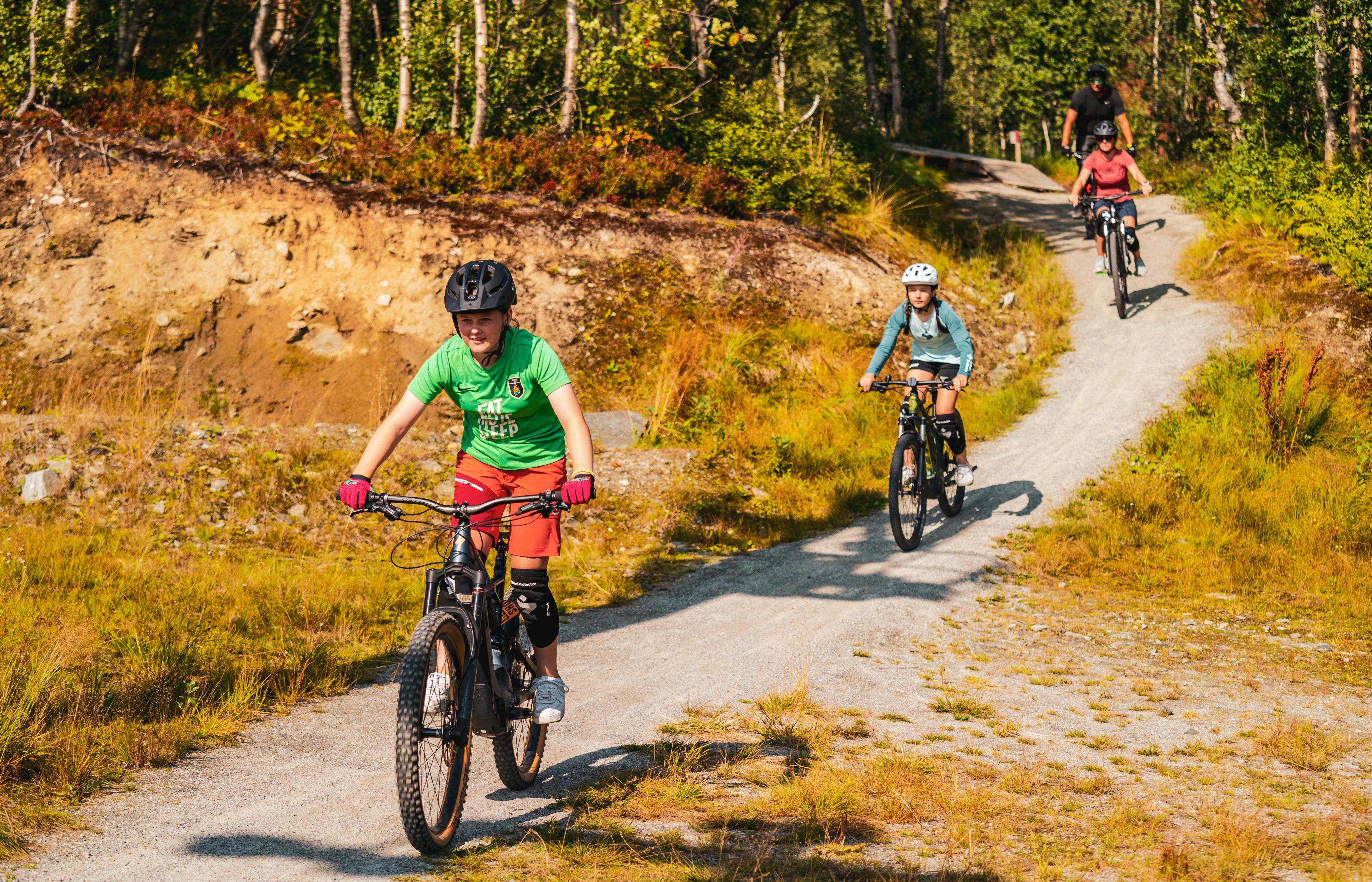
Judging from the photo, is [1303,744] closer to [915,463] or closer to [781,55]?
[915,463]

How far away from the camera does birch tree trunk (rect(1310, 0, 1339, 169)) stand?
14141mm

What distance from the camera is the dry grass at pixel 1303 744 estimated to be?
4824 mm

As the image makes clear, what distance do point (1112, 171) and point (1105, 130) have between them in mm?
697

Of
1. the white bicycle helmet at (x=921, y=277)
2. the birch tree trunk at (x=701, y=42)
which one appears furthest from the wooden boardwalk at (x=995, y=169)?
the white bicycle helmet at (x=921, y=277)

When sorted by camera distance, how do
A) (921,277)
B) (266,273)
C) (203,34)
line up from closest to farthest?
(921,277), (266,273), (203,34)

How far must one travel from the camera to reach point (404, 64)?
1466 cm

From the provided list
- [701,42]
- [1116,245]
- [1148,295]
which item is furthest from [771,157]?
[1148,295]

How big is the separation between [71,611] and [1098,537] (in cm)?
842

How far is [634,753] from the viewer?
4875 millimetres

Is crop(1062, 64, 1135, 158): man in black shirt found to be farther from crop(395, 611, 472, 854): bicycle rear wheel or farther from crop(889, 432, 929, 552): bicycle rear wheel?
crop(395, 611, 472, 854): bicycle rear wheel

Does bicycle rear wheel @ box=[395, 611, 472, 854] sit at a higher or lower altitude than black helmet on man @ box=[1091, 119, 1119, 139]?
lower

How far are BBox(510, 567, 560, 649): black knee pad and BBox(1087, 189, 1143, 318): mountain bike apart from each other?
1140 centimetres

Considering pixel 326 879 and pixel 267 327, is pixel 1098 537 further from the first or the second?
pixel 267 327

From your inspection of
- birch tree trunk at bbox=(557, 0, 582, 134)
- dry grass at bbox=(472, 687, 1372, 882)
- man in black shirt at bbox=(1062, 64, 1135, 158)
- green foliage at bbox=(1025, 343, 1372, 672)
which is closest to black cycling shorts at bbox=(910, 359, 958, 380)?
green foliage at bbox=(1025, 343, 1372, 672)
